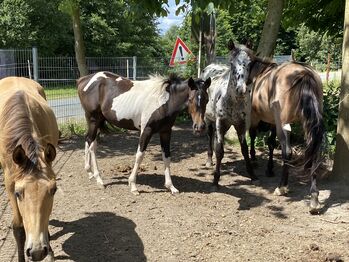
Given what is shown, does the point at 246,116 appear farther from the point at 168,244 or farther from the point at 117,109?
the point at 168,244

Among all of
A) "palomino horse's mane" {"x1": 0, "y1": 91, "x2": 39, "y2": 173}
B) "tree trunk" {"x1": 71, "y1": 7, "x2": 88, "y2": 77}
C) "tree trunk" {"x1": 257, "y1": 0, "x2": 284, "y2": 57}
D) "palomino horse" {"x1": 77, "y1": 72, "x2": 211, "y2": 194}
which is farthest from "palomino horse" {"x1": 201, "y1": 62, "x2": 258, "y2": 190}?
"tree trunk" {"x1": 71, "y1": 7, "x2": 88, "y2": 77}

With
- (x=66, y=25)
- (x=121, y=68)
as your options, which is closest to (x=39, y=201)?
(x=121, y=68)

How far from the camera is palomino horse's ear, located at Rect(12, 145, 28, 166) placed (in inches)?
120

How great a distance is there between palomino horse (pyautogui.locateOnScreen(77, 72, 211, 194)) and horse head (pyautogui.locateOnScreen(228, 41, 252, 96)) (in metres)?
0.45

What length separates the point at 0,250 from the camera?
4.38m

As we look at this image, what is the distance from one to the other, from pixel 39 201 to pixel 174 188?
11.3 ft

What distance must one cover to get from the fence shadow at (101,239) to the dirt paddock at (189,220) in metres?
0.01

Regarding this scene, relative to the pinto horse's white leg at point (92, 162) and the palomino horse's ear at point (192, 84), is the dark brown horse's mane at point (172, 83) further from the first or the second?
the pinto horse's white leg at point (92, 162)

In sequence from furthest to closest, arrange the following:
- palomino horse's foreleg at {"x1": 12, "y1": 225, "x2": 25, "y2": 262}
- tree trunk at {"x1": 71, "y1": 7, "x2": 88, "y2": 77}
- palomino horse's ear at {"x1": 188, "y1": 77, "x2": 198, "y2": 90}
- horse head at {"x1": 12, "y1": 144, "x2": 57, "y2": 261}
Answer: tree trunk at {"x1": 71, "y1": 7, "x2": 88, "y2": 77}
palomino horse's ear at {"x1": 188, "y1": 77, "x2": 198, "y2": 90}
palomino horse's foreleg at {"x1": 12, "y1": 225, "x2": 25, "y2": 262}
horse head at {"x1": 12, "y1": 144, "x2": 57, "y2": 261}

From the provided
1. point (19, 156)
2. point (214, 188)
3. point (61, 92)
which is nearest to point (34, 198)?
point (19, 156)

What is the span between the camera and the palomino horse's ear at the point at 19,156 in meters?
3.05

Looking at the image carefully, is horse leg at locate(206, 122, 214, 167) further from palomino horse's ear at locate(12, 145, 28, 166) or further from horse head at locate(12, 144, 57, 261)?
palomino horse's ear at locate(12, 145, 28, 166)

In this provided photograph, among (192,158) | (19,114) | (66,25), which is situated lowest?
(192,158)

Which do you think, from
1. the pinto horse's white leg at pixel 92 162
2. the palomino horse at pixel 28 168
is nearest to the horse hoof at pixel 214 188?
the pinto horse's white leg at pixel 92 162
